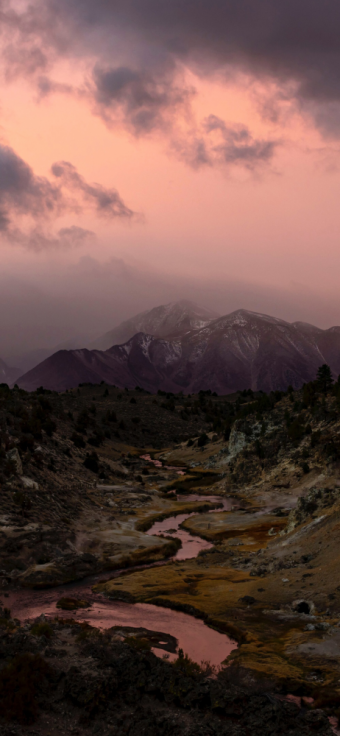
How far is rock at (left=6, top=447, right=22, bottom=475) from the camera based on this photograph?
6184 cm

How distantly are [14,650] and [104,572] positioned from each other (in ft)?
77.0

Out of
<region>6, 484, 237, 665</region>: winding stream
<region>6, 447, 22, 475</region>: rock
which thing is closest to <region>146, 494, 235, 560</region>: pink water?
<region>6, 484, 237, 665</region>: winding stream

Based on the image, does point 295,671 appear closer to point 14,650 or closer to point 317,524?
point 14,650

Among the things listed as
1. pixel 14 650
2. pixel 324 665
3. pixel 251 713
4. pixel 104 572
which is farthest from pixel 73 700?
pixel 104 572

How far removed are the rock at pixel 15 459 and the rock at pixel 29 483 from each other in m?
1.09

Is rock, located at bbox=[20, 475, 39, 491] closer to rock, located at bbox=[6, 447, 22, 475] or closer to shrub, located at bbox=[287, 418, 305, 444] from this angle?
rock, located at bbox=[6, 447, 22, 475]

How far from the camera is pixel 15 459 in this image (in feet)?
205

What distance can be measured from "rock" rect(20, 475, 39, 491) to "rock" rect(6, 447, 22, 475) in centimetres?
109

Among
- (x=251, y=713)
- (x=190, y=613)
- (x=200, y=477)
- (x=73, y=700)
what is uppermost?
(x=73, y=700)

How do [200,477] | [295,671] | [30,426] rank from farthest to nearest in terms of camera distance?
1. [200,477]
2. [30,426]
3. [295,671]

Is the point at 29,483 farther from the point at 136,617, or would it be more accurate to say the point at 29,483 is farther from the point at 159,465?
the point at 159,465

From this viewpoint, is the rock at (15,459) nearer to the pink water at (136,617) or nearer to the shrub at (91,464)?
the pink water at (136,617)

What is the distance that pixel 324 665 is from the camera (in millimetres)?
25500

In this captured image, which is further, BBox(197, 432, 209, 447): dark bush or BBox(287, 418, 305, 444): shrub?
BBox(197, 432, 209, 447): dark bush
